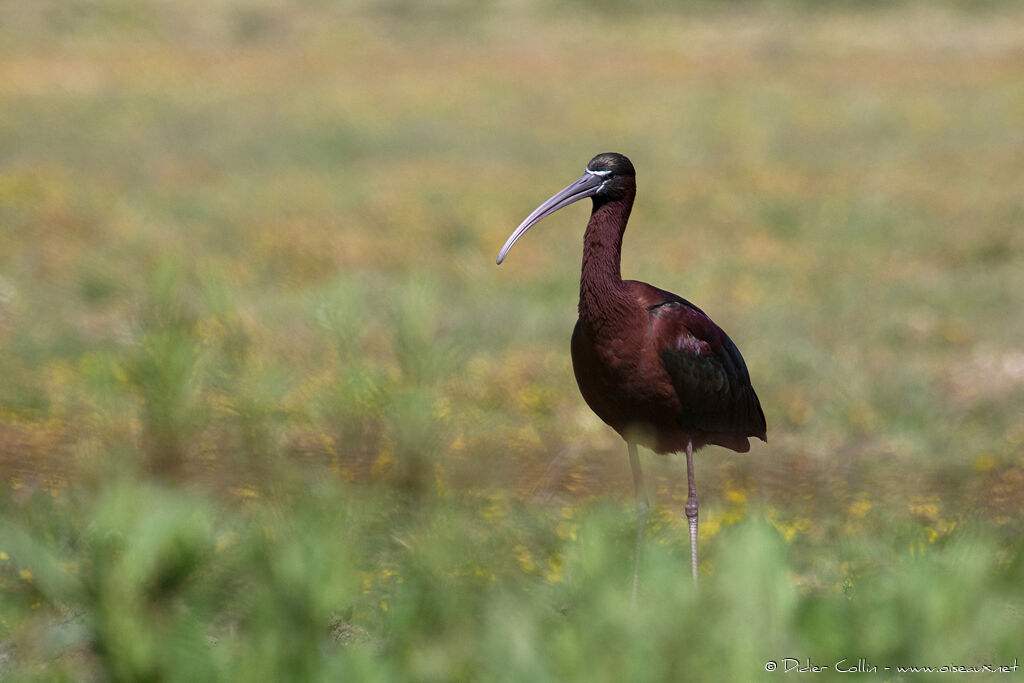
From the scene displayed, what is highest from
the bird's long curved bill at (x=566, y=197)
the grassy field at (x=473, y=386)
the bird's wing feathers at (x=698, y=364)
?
the bird's long curved bill at (x=566, y=197)

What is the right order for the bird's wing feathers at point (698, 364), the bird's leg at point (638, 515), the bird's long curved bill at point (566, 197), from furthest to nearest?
the bird's wing feathers at point (698, 364) < the bird's long curved bill at point (566, 197) < the bird's leg at point (638, 515)

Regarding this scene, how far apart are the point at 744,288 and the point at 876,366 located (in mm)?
3361

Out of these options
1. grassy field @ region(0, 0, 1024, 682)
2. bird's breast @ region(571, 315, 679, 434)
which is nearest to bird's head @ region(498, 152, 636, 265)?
bird's breast @ region(571, 315, 679, 434)

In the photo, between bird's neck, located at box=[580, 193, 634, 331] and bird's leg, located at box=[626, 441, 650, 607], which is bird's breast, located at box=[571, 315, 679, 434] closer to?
bird's neck, located at box=[580, 193, 634, 331]

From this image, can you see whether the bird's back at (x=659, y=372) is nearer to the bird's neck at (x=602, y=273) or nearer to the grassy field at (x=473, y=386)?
the bird's neck at (x=602, y=273)

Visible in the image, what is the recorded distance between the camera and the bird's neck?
425 cm

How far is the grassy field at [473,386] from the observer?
323 centimetres

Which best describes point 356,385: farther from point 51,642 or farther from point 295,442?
point 51,642

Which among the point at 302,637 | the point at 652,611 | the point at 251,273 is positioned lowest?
the point at 251,273

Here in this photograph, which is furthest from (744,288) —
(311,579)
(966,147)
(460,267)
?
(966,147)

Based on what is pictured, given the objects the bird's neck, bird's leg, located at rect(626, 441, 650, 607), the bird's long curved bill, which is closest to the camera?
bird's leg, located at rect(626, 441, 650, 607)

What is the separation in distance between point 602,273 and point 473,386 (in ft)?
14.0

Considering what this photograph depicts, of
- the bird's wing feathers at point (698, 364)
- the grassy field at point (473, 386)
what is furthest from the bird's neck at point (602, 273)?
the grassy field at point (473, 386)

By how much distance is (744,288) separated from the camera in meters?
12.5
